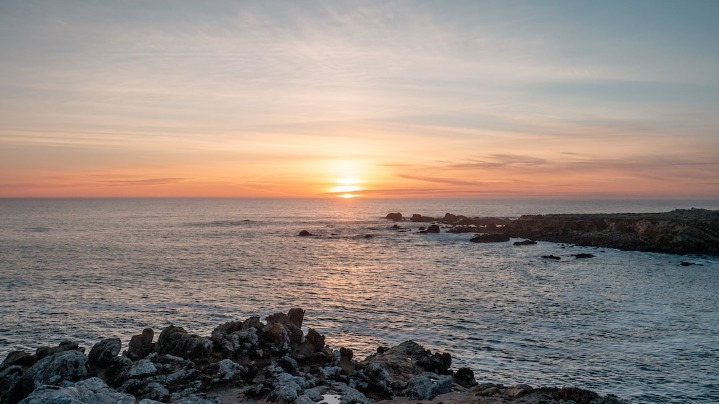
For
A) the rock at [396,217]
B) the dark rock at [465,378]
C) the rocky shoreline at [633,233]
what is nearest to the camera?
the dark rock at [465,378]

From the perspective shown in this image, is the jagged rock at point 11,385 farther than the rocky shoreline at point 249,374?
No

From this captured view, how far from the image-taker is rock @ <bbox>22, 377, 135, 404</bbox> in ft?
49.2

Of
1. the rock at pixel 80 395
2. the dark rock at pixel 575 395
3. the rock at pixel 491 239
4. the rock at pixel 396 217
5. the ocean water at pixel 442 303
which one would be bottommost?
the ocean water at pixel 442 303

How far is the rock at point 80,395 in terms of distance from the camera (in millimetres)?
15000

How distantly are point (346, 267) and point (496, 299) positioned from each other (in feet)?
90.1

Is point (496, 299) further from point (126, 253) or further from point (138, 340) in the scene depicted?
point (126, 253)

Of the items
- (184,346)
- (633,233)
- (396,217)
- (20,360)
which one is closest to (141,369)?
(184,346)

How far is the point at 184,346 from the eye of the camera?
24375 millimetres

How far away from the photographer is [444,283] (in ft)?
175

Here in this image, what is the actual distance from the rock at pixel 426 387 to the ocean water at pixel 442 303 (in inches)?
138

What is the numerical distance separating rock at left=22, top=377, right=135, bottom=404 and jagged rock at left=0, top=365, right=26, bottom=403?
13.8 ft

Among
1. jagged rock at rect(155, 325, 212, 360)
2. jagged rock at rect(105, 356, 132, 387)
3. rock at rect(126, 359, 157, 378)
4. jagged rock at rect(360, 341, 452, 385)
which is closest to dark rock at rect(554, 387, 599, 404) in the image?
jagged rock at rect(360, 341, 452, 385)

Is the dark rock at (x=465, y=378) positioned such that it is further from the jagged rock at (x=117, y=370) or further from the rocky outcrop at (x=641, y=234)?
the rocky outcrop at (x=641, y=234)

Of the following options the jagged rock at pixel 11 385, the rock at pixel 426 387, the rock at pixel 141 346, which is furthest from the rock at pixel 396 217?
the jagged rock at pixel 11 385
